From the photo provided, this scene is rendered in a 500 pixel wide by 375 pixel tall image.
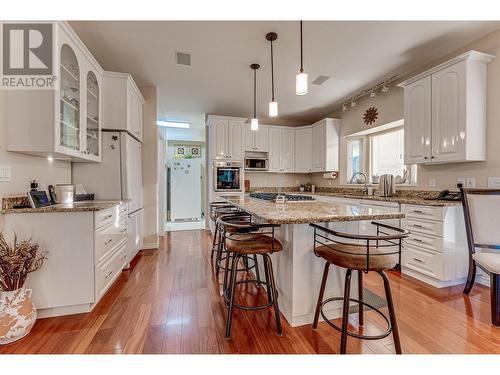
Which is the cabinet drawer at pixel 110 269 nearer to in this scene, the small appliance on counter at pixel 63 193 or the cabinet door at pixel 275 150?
the small appliance on counter at pixel 63 193

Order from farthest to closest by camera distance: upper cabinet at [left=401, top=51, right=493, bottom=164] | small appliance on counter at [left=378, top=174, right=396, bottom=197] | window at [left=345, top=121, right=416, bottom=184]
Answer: window at [left=345, top=121, right=416, bottom=184] < small appliance on counter at [left=378, top=174, right=396, bottom=197] < upper cabinet at [left=401, top=51, right=493, bottom=164]

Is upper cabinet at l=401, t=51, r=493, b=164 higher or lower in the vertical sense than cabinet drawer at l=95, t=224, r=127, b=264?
higher

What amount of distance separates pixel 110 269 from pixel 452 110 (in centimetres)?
381

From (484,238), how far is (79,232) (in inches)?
136

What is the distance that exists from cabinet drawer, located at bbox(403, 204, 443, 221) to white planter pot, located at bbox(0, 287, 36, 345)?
3521 mm

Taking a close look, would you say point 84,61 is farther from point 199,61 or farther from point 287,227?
point 287,227

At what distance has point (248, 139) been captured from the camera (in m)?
5.05

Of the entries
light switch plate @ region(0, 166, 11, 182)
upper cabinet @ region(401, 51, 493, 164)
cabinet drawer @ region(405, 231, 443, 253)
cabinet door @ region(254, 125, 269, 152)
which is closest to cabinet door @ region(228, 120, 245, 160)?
cabinet door @ region(254, 125, 269, 152)

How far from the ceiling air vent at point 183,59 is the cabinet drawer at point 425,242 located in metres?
3.34

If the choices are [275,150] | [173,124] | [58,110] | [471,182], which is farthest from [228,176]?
[471,182]

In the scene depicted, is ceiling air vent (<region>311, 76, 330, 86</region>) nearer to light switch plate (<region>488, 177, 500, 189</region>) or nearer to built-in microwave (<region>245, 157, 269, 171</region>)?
built-in microwave (<region>245, 157, 269, 171</region>)

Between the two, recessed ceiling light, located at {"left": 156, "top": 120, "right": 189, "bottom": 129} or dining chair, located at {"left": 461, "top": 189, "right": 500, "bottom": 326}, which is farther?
recessed ceiling light, located at {"left": 156, "top": 120, "right": 189, "bottom": 129}

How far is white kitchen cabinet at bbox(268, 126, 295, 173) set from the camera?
17.2ft
